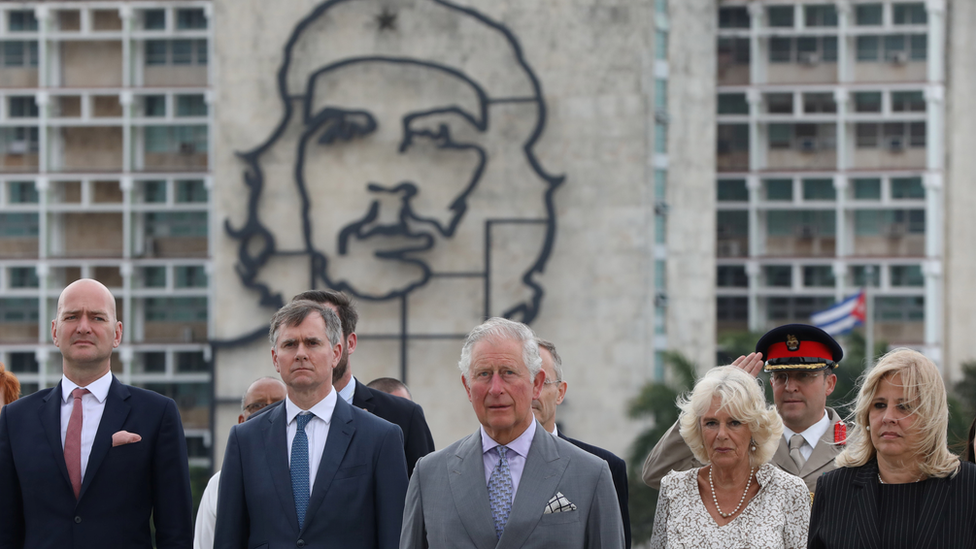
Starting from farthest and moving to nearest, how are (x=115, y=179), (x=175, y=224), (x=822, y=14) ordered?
1. (x=175, y=224)
2. (x=822, y=14)
3. (x=115, y=179)

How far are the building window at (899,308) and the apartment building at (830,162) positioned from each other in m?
0.04

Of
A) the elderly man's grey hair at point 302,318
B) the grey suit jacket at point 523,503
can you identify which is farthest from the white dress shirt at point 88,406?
the grey suit jacket at point 523,503

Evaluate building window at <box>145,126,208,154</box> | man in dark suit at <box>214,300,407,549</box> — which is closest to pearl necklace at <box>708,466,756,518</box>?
man in dark suit at <box>214,300,407,549</box>

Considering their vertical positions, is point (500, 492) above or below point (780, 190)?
below

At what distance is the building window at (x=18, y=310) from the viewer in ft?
155

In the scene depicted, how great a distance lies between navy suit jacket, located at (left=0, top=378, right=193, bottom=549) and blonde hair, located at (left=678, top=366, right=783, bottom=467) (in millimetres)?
2286

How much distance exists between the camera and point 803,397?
20.7ft

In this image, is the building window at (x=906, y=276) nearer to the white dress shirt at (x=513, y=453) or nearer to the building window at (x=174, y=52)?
the building window at (x=174, y=52)

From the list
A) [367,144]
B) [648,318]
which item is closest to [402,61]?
[367,144]

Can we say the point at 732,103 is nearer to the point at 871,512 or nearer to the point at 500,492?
the point at 871,512

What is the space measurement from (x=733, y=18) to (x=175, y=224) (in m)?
23.1

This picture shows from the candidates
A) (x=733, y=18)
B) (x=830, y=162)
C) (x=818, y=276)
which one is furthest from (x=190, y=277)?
(x=830, y=162)

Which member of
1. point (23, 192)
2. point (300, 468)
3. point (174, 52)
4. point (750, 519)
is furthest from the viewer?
point (174, 52)

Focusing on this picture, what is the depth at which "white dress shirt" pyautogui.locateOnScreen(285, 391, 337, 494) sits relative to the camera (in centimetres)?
543
